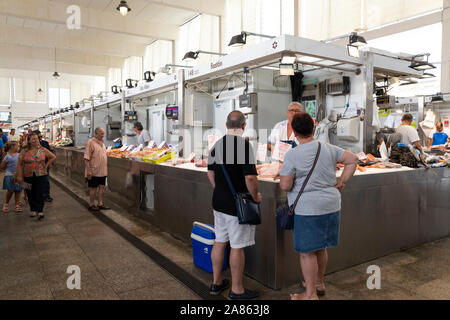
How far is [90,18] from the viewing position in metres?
10.8

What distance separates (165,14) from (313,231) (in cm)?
1120

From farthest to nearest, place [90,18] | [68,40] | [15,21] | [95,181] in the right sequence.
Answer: [68,40], [15,21], [90,18], [95,181]

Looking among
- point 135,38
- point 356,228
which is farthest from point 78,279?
point 135,38

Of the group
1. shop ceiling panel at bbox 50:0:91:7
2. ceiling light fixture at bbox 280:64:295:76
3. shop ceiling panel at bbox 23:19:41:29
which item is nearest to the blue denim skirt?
ceiling light fixture at bbox 280:64:295:76

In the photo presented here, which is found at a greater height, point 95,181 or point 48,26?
point 48,26

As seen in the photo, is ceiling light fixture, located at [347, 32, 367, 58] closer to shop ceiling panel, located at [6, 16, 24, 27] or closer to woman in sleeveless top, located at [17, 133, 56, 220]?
woman in sleeveless top, located at [17, 133, 56, 220]

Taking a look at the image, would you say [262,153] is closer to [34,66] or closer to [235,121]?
[235,121]

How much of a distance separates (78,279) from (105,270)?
1.17 feet

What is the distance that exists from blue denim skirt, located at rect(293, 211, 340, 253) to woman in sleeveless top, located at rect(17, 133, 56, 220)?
16.0ft

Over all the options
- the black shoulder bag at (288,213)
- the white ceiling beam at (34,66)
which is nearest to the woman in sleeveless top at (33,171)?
the black shoulder bag at (288,213)

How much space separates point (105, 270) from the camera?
3730mm

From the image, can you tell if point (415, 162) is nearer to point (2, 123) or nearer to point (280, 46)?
point (280, 46)

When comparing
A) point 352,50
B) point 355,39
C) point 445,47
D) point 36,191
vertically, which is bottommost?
point 36,191

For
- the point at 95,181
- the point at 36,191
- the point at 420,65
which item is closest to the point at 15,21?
the point at 95,181
